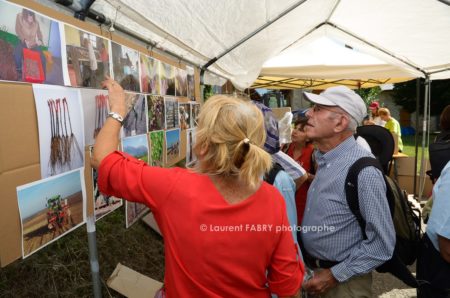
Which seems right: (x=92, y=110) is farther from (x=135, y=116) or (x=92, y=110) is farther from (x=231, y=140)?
(x=231, y=140)

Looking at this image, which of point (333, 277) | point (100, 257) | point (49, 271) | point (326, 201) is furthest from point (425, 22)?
point (49, 271)

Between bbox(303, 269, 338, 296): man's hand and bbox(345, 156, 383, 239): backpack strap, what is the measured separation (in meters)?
0.28

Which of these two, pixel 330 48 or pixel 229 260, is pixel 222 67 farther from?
pixel 330 48

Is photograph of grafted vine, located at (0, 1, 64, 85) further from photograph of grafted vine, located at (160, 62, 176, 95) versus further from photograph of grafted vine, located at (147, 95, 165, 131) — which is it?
photograph of grafted vine, located at (160, 62, 176, 95)

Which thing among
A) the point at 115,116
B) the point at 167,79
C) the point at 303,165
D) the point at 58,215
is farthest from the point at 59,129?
the point at 303,165

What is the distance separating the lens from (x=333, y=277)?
1.55 m

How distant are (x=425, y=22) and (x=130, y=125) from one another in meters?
3.03

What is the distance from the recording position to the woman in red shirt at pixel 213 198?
0.99 m

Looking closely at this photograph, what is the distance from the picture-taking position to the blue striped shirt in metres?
1.44

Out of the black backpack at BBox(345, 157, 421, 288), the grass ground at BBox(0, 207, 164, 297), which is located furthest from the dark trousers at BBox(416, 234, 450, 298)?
the grass ground at BBox(0, 207, 164, 297)

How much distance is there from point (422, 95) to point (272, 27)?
2393 cm

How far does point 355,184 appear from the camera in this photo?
147 cm

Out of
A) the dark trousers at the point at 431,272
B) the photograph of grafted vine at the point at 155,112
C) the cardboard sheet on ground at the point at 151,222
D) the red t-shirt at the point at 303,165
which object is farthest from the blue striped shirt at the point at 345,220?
the cardboard sheet on ground at the point at 151,222

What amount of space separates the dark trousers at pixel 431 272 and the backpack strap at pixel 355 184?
1.69ft
